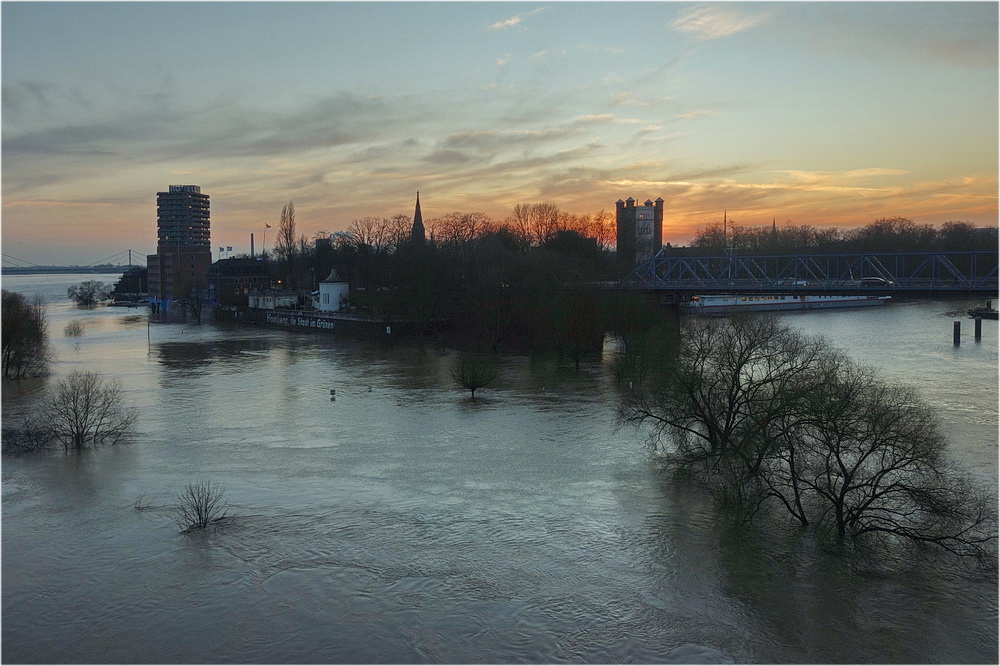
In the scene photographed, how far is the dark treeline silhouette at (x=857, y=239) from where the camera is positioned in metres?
103

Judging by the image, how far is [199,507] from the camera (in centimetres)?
1759

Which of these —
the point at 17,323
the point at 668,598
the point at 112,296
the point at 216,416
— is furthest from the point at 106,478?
the point at 112,296

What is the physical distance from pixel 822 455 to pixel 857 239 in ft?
355

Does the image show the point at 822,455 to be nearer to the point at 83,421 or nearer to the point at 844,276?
the point at 83,421

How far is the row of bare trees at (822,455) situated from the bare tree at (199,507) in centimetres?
1171

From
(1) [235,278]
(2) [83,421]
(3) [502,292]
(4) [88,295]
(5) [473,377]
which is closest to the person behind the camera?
(2) [83,421]

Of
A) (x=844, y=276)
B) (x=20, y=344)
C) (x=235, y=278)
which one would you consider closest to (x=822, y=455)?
(x=20, y=344)

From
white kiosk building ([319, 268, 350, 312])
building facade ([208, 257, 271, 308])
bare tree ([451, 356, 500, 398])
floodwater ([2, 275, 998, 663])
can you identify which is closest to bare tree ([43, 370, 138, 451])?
floodwater ([2, 275, 998, 663])

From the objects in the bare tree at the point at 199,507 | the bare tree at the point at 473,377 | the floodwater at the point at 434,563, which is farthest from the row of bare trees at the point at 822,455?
the bare tree at the point at 199,507

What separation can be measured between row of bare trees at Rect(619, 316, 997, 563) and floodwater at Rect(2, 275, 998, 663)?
1.05 meters

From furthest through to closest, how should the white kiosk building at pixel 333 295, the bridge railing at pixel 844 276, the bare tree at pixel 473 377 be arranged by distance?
the white kiosk building at pixel 333 295, the bridge railing at pixel 844 276, the bare tree at pixel 473 377

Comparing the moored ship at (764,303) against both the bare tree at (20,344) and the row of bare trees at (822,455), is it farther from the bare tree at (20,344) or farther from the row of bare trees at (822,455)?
the row of bare trees at (822,455)

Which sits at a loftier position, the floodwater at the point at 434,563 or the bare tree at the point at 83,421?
the bare tree at the point at 83,421

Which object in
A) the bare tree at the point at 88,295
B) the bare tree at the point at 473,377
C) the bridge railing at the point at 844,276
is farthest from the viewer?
the bare tree at the point at 88,295
